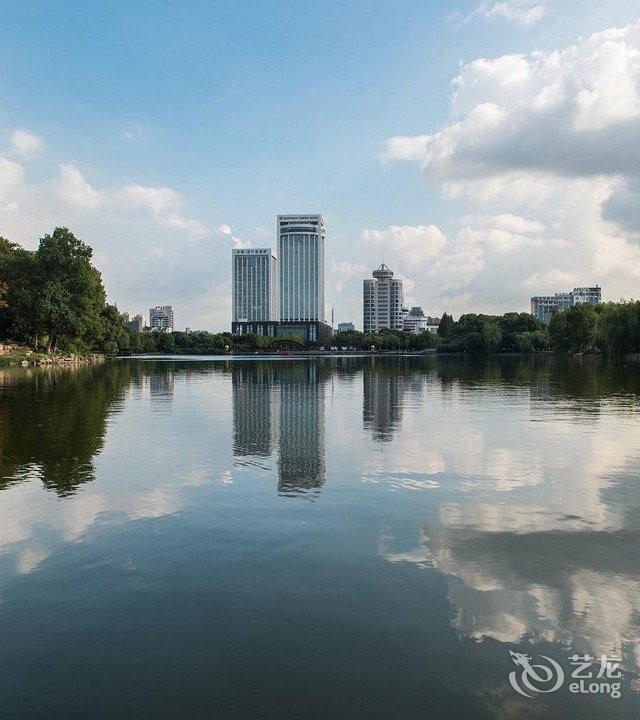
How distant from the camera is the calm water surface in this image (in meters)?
5.89

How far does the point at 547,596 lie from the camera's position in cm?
794

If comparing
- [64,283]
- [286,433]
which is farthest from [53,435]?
[64,283]

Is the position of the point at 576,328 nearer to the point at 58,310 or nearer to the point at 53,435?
the point at 58,310

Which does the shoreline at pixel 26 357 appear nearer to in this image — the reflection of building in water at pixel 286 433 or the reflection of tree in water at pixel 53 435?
the reflection of tree in water at pixel 53 435

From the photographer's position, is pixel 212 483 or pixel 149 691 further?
pixel 212 483

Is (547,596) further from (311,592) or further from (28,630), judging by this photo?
(28,630)

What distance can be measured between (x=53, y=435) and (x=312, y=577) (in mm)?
15364

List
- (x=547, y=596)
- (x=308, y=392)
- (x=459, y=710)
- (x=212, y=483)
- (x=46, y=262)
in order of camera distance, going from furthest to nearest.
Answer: (x=46, y=262), (x=308, y=392), (x=212, y=483), (x=547, y=596), (x=459, y=710)

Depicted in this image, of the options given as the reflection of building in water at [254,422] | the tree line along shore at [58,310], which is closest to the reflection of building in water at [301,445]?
the reflection of building in water at [254,422]

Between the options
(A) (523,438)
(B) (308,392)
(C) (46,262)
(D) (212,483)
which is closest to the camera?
(D) (212,483)

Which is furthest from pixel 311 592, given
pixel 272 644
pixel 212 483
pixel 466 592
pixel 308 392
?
pixel 308 392

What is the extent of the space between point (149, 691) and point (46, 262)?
94608 millimetres

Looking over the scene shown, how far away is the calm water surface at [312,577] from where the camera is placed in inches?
232

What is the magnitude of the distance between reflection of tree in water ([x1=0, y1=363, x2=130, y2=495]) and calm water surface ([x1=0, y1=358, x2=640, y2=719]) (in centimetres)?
16
